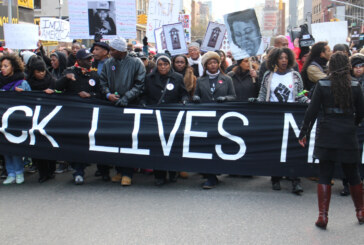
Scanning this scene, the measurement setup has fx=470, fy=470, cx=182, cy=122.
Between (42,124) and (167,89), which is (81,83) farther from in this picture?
(167,89)

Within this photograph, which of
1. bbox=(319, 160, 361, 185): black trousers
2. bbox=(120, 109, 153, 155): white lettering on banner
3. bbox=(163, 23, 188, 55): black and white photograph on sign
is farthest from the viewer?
bbox=(163, 23, 188, 55): black and white photograph on sign

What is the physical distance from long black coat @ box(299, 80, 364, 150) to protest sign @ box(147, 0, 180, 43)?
592 centimetres

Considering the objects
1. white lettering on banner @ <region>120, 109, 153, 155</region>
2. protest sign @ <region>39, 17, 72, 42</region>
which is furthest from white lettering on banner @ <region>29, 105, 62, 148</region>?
protest sign @ <region>39, 17, 72, 42</region>

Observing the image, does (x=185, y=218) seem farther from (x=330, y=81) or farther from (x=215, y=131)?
(x=330, y=81)

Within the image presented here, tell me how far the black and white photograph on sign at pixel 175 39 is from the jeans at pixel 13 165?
3.13 meters

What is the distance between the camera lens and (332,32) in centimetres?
A: 1081

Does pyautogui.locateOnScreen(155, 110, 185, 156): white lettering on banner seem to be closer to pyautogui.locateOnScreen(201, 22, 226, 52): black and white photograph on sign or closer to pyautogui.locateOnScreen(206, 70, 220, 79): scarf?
pyautogui.locateOnScreen(206, 70, 220, 79): scarf

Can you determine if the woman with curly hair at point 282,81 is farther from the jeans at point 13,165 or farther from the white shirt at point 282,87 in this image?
the jeans at point 13,165

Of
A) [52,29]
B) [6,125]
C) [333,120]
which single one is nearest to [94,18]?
[6,125]

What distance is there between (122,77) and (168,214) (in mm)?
2249

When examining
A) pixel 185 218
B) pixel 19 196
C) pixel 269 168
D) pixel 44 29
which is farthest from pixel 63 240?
pixel 44 29

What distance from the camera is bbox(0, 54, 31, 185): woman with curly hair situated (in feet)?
21.8

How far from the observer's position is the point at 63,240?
14.6 ft

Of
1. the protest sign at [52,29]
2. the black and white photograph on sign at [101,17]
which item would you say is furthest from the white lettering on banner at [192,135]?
the protest sign at [52,29]
